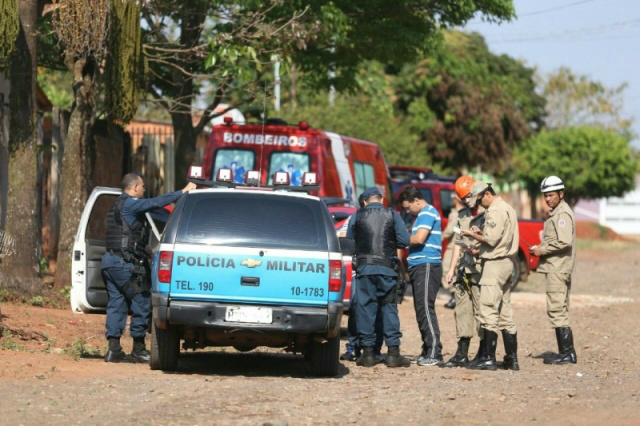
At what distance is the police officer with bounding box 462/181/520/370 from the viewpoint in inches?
496

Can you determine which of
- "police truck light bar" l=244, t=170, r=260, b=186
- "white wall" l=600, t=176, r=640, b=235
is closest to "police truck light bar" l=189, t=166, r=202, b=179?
"police truck light bar" l=244, t=170, r=260, b=186

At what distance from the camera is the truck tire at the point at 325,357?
11594 millimetres

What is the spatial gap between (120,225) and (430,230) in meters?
3.22

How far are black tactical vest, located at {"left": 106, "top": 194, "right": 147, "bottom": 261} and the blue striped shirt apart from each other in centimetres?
286

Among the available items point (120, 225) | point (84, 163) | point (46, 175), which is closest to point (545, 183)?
point (120, 225)

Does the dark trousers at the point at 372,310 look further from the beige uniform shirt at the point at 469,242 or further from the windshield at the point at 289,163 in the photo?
the windshield at the point at 289,163

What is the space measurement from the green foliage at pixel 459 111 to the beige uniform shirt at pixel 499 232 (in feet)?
125

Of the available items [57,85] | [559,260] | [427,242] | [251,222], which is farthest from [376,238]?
[57,85]

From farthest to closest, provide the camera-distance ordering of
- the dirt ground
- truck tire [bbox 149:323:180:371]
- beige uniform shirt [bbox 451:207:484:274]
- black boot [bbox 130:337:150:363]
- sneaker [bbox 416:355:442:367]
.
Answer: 1. sneaker [bbox 416:355:442:367]
2. beige uniform shirt [bbox 451:207:484:274]
3. black boot [bbox 130:337:150:363]
4. truck tire [bbox 149:323:180:371]
5. the dirt ground

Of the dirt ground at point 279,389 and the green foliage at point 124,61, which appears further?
the green foliage at point 124,61

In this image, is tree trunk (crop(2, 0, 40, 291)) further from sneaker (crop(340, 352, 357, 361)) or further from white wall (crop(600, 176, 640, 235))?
white wall (crop(600, 176, 640, 235))

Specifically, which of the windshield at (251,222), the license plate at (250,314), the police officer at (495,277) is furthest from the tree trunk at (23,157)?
the police officer at (495,277)

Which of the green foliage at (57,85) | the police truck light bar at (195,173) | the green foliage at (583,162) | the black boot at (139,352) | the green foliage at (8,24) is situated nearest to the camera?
the police truck light bar at (195,173)

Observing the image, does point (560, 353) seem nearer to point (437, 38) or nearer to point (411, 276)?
point (411, 276)
